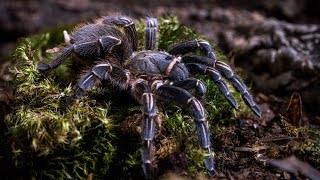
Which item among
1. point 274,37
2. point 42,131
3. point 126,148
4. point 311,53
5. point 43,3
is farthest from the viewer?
point 43,3

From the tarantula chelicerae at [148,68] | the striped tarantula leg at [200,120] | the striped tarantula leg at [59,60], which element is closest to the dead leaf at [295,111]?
the tarantula chelicerae at [148,68]

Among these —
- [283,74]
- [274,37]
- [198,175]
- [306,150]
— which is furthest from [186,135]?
[274,37]

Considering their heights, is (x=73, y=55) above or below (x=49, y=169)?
above

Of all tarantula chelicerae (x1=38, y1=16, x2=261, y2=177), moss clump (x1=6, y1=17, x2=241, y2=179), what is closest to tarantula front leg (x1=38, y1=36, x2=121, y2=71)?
tarantula chelicerae (x1=38, y1=16, x2=261, y2=177)

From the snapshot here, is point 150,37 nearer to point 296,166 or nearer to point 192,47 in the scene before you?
point 192,47

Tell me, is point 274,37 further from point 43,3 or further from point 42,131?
point 43,3

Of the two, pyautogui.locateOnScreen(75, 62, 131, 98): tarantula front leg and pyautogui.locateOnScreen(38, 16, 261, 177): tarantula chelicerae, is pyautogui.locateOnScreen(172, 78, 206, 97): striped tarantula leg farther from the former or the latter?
pyautogui.locateOnScreen(75, 62, 131, 98): tarantula front leg
